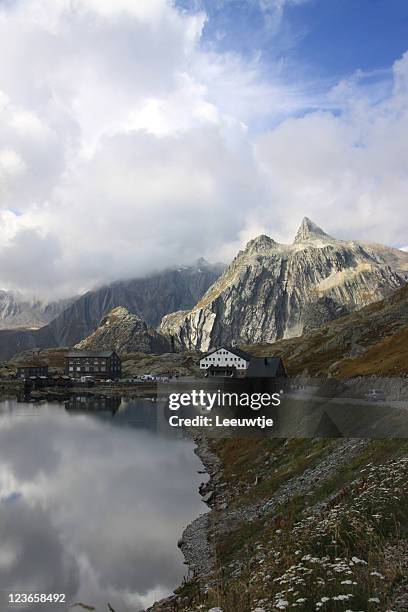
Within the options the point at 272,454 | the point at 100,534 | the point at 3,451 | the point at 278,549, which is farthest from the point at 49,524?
the point at 3,451

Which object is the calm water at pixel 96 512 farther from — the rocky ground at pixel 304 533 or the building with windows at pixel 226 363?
the building with windows at pixel 226 363

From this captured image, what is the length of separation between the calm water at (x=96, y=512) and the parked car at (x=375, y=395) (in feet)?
84.0

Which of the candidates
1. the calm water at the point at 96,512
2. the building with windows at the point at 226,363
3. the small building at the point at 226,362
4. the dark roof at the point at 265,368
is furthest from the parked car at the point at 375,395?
the small building at the point at 226,362

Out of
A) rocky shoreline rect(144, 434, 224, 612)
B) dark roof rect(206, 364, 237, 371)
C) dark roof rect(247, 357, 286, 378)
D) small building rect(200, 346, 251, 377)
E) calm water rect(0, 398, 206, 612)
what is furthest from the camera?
dark roof rect(206, 364, 237, 371)

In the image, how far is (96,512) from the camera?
51.6m

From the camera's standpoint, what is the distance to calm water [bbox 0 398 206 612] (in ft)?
120

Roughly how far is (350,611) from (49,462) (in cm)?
7190

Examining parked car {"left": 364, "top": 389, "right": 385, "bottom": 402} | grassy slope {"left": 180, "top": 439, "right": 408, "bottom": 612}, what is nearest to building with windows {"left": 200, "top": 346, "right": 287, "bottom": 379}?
parked car {"left": 364, "top": 389, "right": 385, "bottom": 402}

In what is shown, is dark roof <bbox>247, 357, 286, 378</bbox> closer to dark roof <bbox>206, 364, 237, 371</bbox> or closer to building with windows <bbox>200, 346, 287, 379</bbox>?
building with windows <bbox>200, 346, 287, 379</bbox>

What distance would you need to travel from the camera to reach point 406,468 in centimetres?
2883

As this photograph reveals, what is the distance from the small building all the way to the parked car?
323 feet

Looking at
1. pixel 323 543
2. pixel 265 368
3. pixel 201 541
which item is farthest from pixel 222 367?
pixel 323 543

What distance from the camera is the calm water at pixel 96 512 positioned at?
36531 mm

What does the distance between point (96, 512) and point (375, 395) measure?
124 feet
